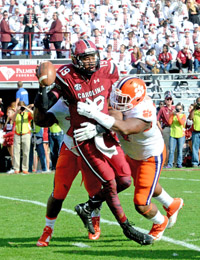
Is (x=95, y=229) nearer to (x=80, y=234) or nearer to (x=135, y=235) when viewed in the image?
(x=80, y=234)

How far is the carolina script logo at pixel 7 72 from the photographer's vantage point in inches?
673

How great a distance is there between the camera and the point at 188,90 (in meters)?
18.8

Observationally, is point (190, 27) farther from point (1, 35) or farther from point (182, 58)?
point (1, 35)

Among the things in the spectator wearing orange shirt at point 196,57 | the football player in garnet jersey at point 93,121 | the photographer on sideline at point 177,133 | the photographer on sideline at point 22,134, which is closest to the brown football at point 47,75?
the football player in garnet jersey at point 93,121

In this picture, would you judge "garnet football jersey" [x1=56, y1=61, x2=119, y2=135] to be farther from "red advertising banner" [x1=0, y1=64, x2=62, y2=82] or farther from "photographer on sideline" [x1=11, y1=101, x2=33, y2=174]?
"red advertising banner" [x1=0, y1=64, x2=62, y2=82]

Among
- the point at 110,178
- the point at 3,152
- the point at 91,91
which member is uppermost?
the point at 91,91

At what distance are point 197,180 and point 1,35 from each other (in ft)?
29.7

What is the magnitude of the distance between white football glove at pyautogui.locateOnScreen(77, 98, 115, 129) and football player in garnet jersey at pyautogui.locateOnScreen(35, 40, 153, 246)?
0.29m

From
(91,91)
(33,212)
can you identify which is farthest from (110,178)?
(33,212)

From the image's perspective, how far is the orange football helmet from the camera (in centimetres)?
483

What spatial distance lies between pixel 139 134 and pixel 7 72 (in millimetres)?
12672

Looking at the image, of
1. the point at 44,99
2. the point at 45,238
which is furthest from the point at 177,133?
the point at 44,99

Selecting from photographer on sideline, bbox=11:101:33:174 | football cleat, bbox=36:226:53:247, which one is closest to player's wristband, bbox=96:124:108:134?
football cleat, bbox=36:226:53:247

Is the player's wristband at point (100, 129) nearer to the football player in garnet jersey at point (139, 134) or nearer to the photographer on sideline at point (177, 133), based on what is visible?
the football player in garnet jersey at point (139, 134)
